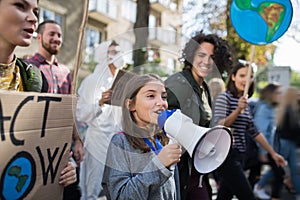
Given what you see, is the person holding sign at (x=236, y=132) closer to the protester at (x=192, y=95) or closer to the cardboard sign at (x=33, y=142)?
the protester at (x=192, y=95)

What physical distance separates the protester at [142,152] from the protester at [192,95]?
123 millimetres

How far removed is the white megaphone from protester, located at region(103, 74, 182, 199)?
0.06 metres

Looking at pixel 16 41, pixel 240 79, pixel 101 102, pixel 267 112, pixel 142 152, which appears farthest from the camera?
pixel 267 112

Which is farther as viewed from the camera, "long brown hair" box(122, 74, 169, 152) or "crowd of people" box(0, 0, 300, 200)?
"long brown hair" box(122, 74, 169, 152)

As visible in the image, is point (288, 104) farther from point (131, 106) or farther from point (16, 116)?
point (16, 116)

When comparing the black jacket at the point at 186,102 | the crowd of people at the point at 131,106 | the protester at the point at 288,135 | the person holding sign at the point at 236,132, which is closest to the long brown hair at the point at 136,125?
the crowd of people at the point at 131,106

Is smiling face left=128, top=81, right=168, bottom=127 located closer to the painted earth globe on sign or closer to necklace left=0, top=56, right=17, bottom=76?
necklace left=0, top=56, right=17, bottom=76

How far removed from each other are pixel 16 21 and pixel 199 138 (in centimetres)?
77

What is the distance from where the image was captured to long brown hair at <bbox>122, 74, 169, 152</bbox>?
1.49 meters

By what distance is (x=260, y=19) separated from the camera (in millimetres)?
2305

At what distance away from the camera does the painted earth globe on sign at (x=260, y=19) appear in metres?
2.23

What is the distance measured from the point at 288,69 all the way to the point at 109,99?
5649 mm

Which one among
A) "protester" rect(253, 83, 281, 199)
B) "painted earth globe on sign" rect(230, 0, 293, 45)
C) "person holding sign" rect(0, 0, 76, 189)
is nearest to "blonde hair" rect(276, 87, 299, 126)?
"protester" rect(253, 83, 281, 199)

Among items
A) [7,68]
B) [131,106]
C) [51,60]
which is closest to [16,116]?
[7,68]
